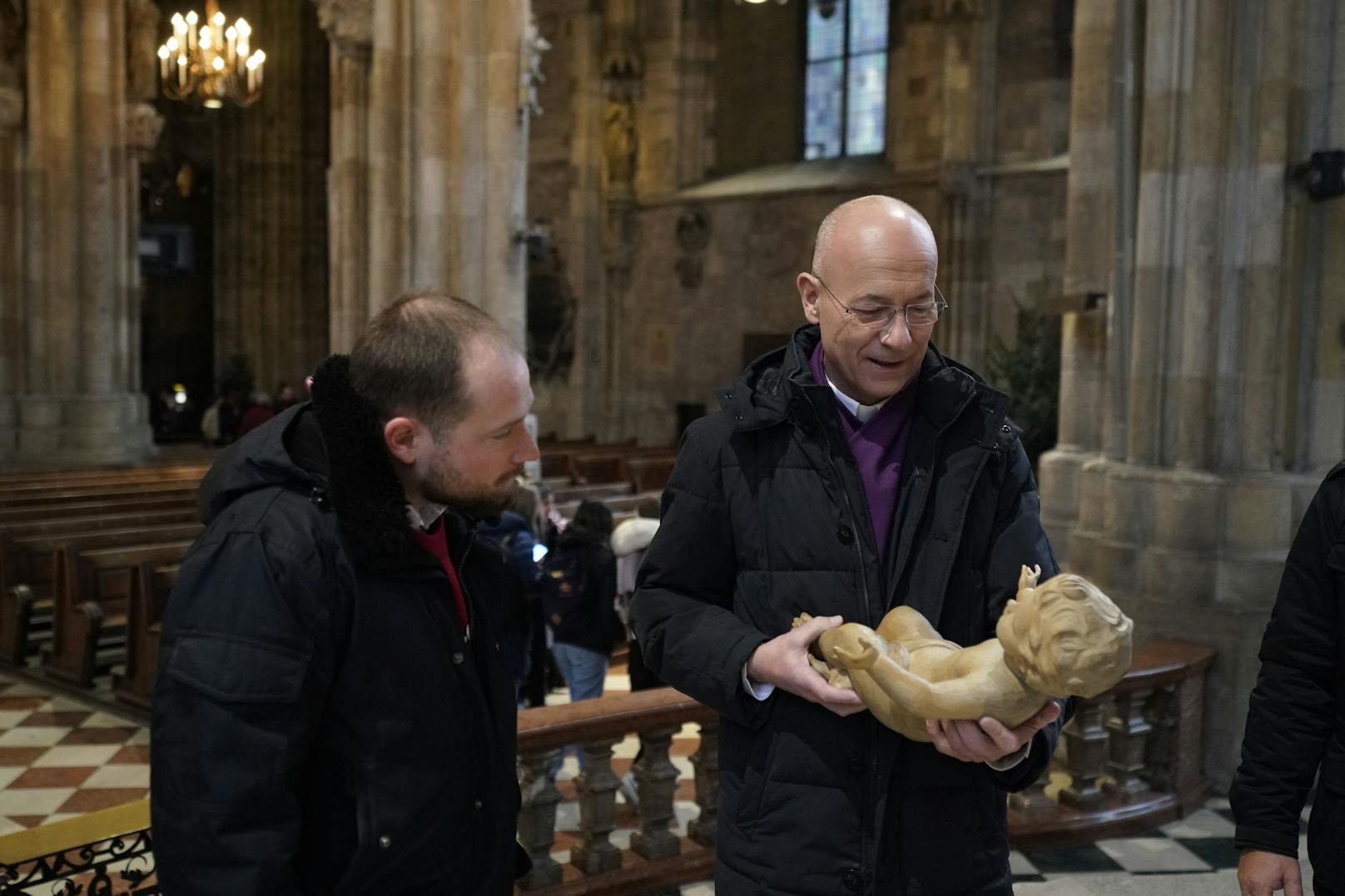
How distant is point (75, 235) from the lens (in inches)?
536

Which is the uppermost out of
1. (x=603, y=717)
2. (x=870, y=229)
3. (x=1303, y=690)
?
(x=870, y=229)

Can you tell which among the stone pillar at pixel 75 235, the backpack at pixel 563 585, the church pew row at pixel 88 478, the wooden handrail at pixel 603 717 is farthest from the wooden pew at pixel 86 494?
the wooden handrail at pixel 603 717

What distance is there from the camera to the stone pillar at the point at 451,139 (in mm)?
9664

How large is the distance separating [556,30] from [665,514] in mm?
17382

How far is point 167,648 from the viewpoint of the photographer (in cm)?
152

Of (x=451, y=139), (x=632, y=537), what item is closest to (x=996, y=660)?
(x=632, y=537)

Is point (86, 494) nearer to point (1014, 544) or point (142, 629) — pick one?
point (142, 629)

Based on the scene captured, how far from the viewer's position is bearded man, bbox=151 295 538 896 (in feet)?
4.86

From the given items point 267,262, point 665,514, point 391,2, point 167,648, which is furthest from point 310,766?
point 267,262

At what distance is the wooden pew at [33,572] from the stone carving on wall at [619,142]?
11326 mm

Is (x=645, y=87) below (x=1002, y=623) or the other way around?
the other way around

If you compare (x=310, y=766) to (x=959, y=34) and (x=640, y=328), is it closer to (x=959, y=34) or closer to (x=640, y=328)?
(x=959, y=34)

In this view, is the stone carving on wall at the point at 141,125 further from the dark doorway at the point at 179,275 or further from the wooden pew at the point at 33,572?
the dark doorway at the point at 179,275

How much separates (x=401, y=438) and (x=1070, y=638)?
880 millimetres
